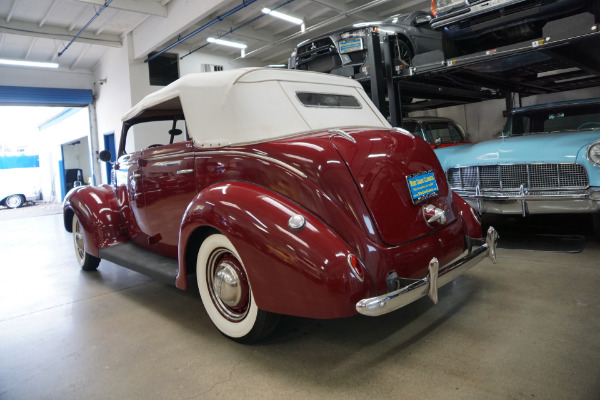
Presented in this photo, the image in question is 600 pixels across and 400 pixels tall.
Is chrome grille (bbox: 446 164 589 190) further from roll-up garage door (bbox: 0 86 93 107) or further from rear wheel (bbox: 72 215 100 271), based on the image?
roll-up garage door (bbox: 0 86 93 107)

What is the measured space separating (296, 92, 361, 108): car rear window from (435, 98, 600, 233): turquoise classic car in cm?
181

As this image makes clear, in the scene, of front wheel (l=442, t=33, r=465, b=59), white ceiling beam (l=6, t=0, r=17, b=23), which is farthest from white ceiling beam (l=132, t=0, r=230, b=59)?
front wheel (l=442, t=33, r=465, b=59)

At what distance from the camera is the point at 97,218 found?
143 inches

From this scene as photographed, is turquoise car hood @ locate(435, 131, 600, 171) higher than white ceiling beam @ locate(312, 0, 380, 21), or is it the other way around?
white ceiling beam @ locate(312, 0, 380, 21)

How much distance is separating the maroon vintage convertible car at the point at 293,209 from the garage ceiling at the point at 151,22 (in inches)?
262

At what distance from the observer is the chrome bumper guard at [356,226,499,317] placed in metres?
1.74

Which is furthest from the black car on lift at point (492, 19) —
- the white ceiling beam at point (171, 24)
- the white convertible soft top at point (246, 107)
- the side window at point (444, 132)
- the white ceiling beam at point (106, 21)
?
the white ceiling beam at point (106, 21)

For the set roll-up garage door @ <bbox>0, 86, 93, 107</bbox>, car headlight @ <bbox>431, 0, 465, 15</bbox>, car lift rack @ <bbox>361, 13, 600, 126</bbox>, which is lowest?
car lift rack @ <bbox>361, 13, 600, 126</bbox>

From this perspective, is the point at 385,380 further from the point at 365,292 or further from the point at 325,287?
the point at 325,287

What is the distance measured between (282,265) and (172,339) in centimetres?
108

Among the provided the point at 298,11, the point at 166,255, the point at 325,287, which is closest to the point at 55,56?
the point at 298,11

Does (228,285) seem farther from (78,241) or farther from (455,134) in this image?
(455,134)

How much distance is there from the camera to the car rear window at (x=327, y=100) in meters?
2.82

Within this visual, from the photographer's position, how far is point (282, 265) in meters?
1.89
